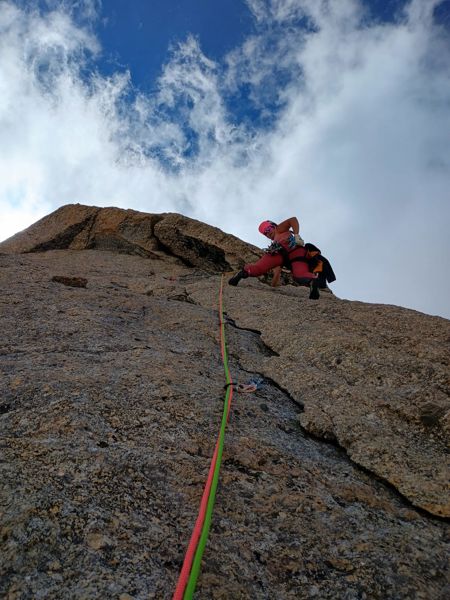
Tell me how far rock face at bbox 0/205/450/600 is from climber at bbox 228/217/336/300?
2.01 meters

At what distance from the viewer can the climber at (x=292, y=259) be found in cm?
738

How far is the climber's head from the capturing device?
794 centimetres

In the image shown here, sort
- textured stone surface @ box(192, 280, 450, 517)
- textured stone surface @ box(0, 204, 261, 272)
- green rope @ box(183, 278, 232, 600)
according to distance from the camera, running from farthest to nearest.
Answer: textured stone surface @ box(0, 204, 261, 272), textured stone surface @ box(192, 280, 450, 517), green rope @ box(183, 278, 232, 600)

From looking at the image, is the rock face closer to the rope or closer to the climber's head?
the rope

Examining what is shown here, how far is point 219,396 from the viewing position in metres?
3.26

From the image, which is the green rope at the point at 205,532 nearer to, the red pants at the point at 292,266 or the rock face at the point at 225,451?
the rock face at the point at 225,451

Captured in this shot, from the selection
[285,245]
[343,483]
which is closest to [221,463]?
[343,483]

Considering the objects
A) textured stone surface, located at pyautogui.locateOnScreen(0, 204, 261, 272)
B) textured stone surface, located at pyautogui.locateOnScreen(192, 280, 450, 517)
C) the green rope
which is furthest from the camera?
textured stone surface, located at pyautogui.locateOnScreen(0, 204, 261, 272)

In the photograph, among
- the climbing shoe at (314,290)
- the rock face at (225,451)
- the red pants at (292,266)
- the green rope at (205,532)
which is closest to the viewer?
the green rope at (205,532)

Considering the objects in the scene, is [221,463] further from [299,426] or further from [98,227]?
[98,227]

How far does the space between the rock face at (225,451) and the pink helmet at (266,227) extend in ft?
9.42

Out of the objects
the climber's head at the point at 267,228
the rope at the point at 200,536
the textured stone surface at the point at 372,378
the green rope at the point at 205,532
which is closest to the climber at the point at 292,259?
the climber's head at the point at 267,228

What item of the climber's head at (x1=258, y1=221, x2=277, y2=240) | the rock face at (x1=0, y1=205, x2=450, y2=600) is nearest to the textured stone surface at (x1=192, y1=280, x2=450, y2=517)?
the rock face at (x1=0, y1=205, x2=450, y2=600)

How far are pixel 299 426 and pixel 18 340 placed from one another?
2563 mm
